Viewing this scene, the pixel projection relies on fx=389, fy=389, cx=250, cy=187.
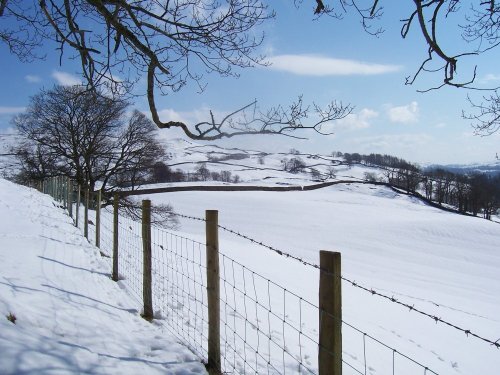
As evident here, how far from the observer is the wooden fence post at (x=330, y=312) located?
208 cm

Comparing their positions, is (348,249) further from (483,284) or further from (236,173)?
(236,173)

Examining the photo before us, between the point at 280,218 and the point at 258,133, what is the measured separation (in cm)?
2742

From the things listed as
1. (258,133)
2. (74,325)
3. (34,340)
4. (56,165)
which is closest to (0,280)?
(74,325)

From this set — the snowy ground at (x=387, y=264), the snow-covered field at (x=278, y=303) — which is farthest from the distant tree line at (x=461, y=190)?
the snow-covered field at (x=278, y=303)

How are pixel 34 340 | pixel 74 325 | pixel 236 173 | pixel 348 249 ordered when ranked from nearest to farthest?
pixel 34 340 → pixel 74 325 → pixel 348 249 → pixel 236 173

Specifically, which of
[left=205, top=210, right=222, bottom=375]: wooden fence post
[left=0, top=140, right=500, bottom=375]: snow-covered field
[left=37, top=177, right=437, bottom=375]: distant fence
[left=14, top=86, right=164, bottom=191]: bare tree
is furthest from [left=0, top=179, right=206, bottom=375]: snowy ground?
[left=14, top=86, right=164, bottom=191]: bare tree

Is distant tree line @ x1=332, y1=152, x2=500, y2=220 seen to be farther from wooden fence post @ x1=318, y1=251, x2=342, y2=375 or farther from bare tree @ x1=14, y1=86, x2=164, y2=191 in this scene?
wooden fence post @ x1=318, y1=251, x2=342, y2=375

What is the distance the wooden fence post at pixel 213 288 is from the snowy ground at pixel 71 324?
6.1 inches

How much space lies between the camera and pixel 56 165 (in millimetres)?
27578

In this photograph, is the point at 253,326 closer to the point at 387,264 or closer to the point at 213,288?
the point at 213,288

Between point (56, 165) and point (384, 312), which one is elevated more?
point (56, 165)

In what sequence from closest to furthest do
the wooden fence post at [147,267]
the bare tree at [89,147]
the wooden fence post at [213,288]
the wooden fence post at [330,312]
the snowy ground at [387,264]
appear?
the wooden fence post at [330,312], the wooden fence post at [213,288], the wooden fence post at [147,267], the snowy ground at [387,264], the bare tree at [89,147]

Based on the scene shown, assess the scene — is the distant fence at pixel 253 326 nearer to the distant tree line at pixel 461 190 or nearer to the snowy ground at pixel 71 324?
the snowy ground at pixel 71 324

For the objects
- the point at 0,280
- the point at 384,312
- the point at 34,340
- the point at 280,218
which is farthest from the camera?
the point at 280,218
